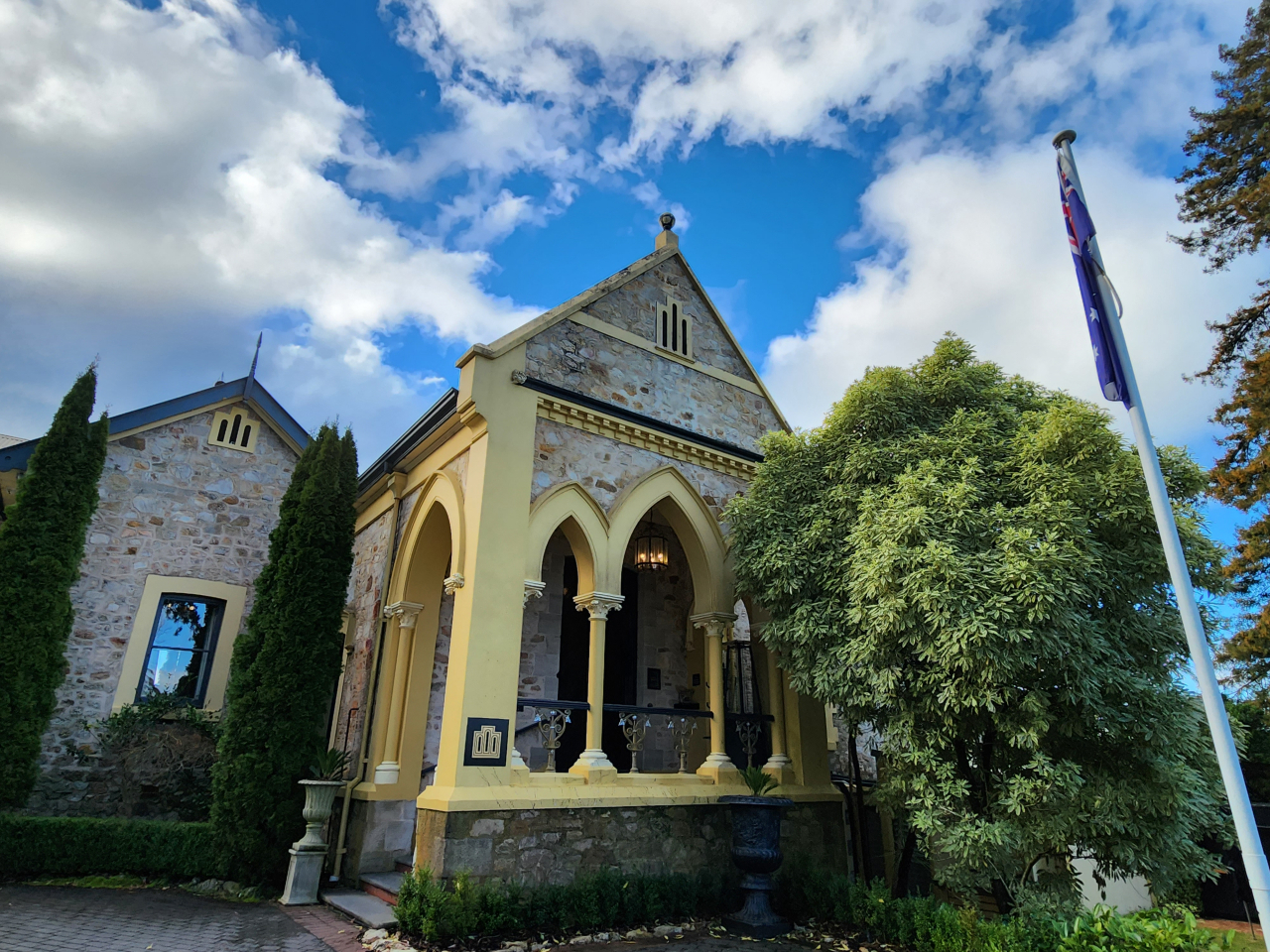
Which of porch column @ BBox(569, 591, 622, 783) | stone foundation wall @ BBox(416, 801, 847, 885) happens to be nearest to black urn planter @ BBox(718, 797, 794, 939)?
stone foundation wall @ BBox(416, 801, 847, 885)

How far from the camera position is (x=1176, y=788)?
19.4ft

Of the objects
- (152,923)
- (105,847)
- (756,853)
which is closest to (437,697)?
(152,923)

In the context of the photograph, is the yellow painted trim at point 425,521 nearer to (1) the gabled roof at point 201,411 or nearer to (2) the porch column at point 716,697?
(2) the porch column at point 716,697

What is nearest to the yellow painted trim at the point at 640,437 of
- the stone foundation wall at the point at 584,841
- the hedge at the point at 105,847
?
the stone foundation wall at the point at 584,841

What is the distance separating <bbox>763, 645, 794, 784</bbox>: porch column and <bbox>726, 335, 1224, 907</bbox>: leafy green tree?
5.53ft

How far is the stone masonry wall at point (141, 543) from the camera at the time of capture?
32.1ft

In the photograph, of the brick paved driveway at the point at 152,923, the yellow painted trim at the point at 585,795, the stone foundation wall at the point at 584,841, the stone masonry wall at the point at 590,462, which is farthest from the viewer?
the stone masonry wall at the point at 590,462

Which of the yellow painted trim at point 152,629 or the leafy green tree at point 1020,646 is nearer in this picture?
the leafy green tree at point 1020,646

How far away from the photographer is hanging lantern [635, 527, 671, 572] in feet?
33.7

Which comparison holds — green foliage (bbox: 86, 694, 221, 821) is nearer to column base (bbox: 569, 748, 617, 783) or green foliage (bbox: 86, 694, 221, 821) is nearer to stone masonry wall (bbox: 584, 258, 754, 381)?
column base (bbox: 569, 748, 617, 783)

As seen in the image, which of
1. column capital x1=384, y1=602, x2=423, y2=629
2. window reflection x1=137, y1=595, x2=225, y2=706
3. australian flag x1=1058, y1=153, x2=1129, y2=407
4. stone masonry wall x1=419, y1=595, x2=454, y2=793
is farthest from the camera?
window reflection x1=137, y1=595, x2=225, y2=706

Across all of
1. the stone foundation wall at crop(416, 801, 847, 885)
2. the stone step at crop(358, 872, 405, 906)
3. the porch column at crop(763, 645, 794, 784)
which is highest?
the porch column at crop(763, 645, 794, 784)

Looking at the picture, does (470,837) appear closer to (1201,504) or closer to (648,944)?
(648,944)

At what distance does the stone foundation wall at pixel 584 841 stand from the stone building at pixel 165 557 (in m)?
6.27
